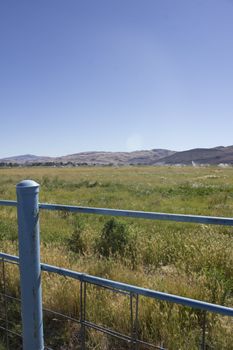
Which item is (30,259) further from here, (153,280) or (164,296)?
(153,280)

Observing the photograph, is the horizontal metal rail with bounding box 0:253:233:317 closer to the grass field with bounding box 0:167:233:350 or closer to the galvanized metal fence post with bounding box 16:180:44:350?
the galvanized metal fence post with bounding box 16:180:44:350

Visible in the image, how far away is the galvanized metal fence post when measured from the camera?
8.48 ft

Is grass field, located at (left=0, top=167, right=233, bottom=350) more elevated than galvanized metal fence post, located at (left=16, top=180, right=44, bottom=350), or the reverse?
galvanized metal fence post, located at (left=16, top=180, right=44, bottom=350)

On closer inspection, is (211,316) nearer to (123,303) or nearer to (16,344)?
(123,303)

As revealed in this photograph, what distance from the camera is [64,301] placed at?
410 centimetres

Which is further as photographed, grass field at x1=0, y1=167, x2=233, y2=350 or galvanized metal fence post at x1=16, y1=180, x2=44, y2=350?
grass field at x1=0, y1=167, x2=233, y2=350

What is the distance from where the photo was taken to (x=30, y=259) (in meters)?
2.64

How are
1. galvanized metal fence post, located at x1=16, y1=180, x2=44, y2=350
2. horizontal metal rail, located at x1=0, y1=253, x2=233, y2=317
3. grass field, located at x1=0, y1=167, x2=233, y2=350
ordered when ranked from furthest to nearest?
grass field, located at x1=0, y1=167, x2=233, y2=350 → galvanized metal fence post, located at x1=16, y1=180, x2=44, y2=350 → horizontal metal rail, located at x1=0, y1=253, x2=233, y2=317

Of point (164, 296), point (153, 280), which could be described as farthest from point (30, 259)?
point (153, 280)

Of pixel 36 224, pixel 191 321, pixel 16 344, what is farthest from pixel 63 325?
pixel 36 224

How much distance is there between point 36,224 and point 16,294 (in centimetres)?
236

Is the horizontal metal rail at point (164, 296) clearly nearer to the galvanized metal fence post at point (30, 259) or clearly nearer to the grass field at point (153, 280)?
the galvanized metal fence post at point (30, 259)

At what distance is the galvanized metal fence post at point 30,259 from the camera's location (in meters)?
2.58

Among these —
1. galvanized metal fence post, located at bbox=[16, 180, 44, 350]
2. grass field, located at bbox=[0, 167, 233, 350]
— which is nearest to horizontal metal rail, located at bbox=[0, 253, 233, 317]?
galvanized metal fence post, located at bbox=[16, 180, 44, 350]
